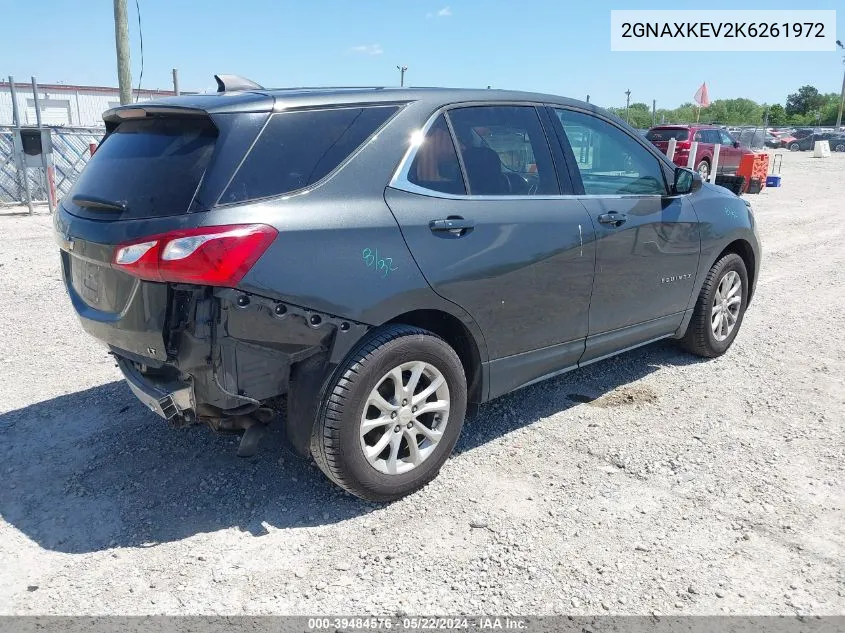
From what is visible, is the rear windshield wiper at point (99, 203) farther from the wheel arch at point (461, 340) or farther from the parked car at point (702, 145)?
the parked car at point (702, 145)

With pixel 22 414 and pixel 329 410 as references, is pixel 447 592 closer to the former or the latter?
pixel 329 410

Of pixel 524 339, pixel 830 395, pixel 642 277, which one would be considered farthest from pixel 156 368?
pixel 830 395

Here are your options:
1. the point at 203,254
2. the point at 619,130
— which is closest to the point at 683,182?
the point at 619,130

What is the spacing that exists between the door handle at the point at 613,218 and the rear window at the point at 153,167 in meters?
2.24

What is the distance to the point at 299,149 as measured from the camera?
2932 millimetres

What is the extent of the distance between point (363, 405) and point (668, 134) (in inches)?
871

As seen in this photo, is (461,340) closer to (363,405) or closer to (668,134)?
(363,405)

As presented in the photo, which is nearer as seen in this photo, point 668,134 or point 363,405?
point 363,405

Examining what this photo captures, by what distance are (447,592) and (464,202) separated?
176 cm

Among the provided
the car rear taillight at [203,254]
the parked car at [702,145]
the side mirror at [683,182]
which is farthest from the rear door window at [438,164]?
the parked car at [702,145]

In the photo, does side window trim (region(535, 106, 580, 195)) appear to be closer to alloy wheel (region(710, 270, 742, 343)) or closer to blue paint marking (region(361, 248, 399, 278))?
blue paint marking (region(361, 248, 399, 278))

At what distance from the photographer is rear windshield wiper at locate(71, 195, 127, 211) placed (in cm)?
292

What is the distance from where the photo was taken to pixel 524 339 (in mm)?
3691

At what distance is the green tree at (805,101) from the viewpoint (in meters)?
76.4
